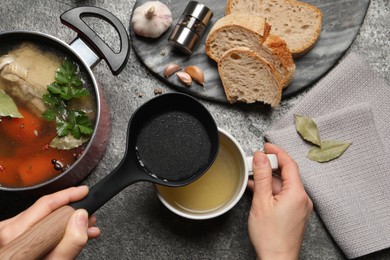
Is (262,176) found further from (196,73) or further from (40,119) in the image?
(40,119)

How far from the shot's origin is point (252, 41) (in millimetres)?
1221

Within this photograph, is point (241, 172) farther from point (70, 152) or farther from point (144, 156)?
point (70, 152)

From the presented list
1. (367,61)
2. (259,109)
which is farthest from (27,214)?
(367,61)

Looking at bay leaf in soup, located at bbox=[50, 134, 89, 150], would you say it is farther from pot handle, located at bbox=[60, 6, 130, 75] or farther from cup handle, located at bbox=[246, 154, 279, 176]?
cup handle, located at bbox=[246, 154, 279, 176]

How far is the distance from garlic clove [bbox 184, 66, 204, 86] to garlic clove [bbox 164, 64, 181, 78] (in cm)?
2

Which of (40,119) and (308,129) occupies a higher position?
(40,119)

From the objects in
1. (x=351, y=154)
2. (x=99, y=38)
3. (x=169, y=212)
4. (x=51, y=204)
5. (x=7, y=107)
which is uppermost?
(x=99, y=38)

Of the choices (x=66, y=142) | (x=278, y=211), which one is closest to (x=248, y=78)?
(x=278, y=211)

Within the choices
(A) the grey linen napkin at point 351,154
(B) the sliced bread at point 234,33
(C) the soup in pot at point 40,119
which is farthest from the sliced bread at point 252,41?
(C) the soup in pot at point 40,119

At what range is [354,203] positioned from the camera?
1240 millimetres

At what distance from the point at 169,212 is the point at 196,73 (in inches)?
13.1

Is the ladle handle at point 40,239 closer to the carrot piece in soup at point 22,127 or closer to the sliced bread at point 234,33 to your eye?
the carrot piece in soup at point 22,127

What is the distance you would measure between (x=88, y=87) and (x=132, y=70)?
20 centimetres

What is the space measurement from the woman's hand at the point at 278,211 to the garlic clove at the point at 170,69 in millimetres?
297
